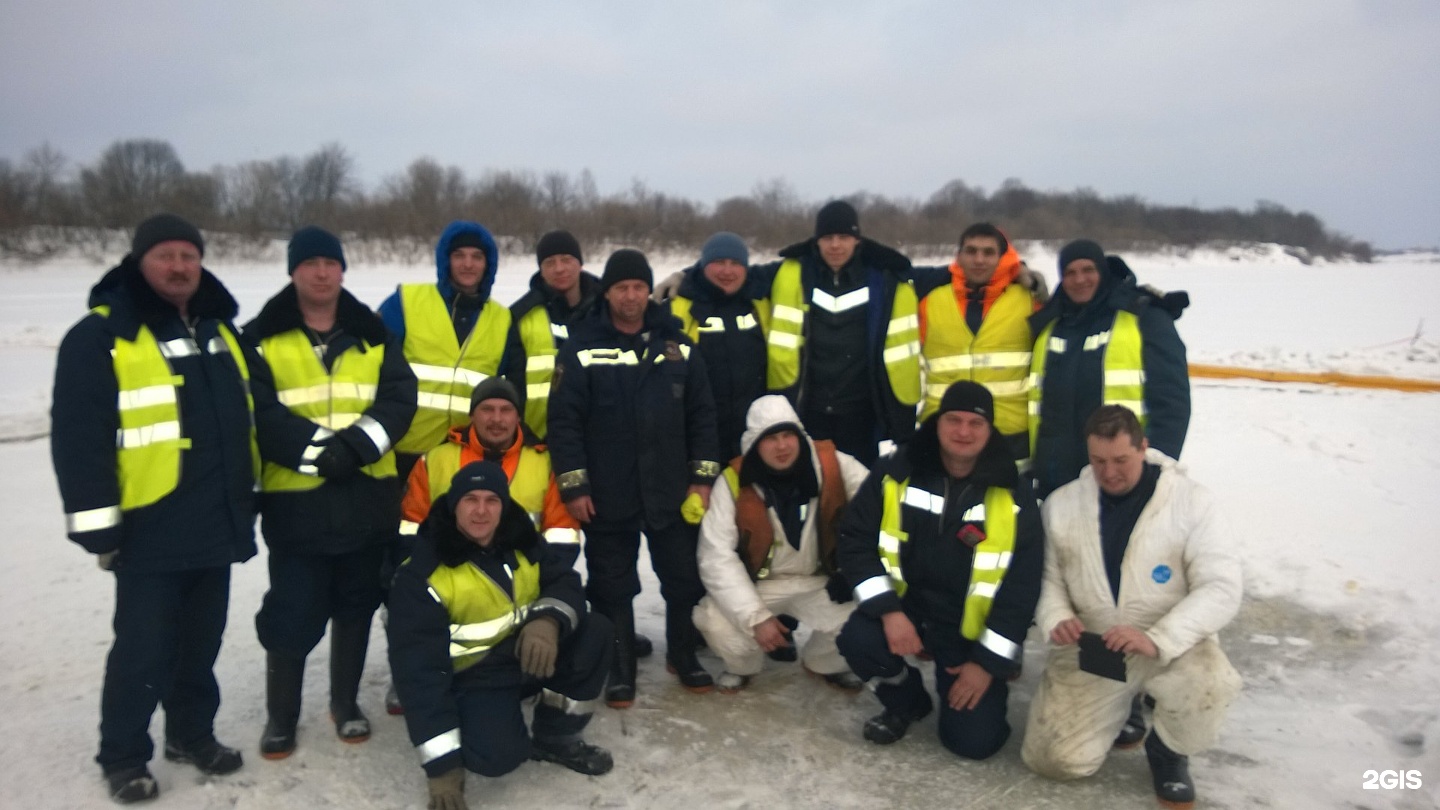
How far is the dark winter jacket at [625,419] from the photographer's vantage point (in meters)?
3.70

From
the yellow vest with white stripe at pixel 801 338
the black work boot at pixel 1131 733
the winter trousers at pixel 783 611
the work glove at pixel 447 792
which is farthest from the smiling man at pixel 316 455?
the black work boot at pixel 1131 733

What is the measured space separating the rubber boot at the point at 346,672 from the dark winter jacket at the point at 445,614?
41 centimetres

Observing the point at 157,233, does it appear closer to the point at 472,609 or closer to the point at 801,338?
the point at 472,609

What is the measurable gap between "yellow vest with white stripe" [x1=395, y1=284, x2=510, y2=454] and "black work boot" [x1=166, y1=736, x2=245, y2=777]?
3.88 ft

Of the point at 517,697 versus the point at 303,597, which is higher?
the point at 303,597

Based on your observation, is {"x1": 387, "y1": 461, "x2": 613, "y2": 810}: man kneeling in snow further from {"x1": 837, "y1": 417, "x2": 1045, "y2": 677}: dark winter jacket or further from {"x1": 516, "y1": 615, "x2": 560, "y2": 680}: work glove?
{"x1": 837, "y1": 417, "x2": 1045, "y2": 677}: dark winter jacket

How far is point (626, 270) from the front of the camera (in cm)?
371

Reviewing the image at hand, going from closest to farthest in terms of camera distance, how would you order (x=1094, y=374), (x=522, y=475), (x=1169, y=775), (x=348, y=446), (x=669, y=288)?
(x=1169, y=775) → (x=348, y=446) → (x=522, y=475) → (x=1094, y=374) → (x=669, y=288)

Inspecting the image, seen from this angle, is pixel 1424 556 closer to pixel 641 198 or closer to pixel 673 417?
pixel 673 417

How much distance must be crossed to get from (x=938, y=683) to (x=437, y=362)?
2.24 m

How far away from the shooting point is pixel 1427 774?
306 cm

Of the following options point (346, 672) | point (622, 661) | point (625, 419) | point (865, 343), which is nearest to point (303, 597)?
point (346, 672)

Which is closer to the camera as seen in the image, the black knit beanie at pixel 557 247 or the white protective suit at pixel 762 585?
the white protective suit at pixel 762 585

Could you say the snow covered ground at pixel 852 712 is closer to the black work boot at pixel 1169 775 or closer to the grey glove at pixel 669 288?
the black work boot at pixel 1169 775
